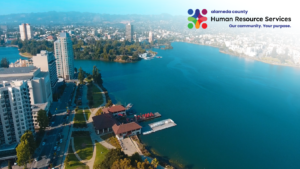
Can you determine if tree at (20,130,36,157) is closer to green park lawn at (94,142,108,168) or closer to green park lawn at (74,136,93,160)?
green park lawn at (74,136,93,160)

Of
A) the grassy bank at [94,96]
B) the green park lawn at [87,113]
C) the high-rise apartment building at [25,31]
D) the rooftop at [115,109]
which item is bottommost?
the green park lawn at [87,113]

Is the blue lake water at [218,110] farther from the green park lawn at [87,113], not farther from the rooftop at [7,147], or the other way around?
the rooftop at [7,147]

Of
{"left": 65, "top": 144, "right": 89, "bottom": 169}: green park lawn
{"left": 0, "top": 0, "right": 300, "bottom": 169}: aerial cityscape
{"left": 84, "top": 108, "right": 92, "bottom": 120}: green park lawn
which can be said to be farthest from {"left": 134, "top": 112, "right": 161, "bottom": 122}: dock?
{"left": 65, "top": 144, "right": 89, "bottom": 169}: green park lawn

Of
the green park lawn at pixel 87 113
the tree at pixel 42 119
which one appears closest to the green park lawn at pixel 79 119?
the green park lawn at pixel 87 113

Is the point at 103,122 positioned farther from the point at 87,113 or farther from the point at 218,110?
the point at 218,110

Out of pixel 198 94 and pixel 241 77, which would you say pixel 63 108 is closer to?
pixel 198 94

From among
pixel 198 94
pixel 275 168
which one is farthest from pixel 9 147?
pixel 198 94
